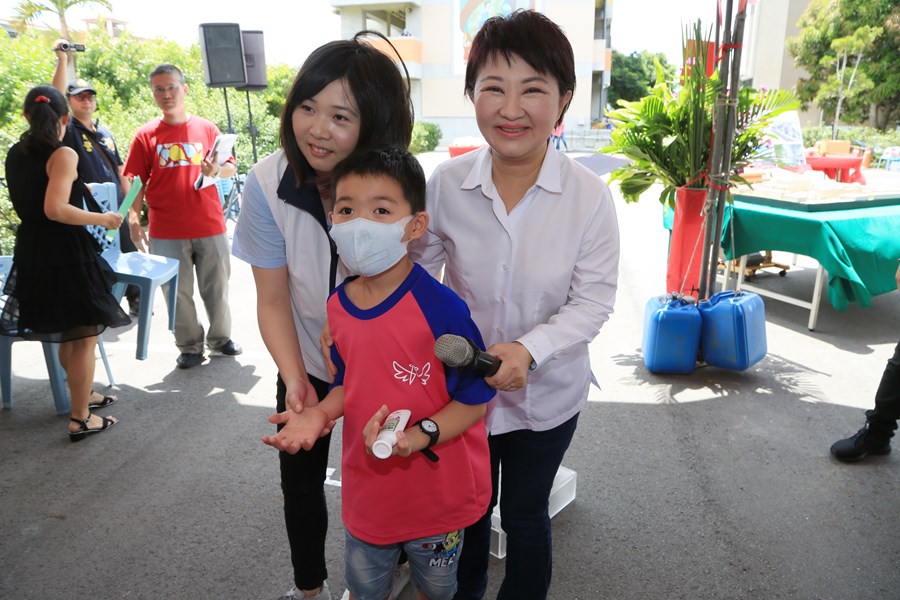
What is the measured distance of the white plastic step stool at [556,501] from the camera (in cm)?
225

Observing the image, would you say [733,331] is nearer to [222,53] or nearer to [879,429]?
[879,429]

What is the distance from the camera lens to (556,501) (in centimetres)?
245

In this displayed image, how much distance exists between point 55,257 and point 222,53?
551cm

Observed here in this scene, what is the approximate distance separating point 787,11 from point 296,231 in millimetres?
29352

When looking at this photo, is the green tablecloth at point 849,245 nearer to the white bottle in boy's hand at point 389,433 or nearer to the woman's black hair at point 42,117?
the white bottle in boy's hand at point 389,433

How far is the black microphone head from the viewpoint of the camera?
1.14m

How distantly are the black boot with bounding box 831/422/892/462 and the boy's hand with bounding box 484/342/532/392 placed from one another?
7.50ft

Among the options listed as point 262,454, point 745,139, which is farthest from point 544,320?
point 745,139


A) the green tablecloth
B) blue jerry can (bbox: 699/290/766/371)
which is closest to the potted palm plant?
blue jerry can (bbox: 699/290/766/371)

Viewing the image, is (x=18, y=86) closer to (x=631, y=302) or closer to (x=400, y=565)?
(x=631, y=302)

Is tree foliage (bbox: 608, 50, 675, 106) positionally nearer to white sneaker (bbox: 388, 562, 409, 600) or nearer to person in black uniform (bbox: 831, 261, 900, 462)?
person in black uniform (bbox: 831, 261, 900, 462)

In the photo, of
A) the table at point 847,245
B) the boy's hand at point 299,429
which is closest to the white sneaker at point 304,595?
the boy's hand at point 299,429

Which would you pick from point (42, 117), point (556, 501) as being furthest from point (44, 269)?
point (556, 501)

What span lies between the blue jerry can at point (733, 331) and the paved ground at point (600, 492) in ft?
0.54
